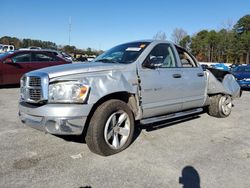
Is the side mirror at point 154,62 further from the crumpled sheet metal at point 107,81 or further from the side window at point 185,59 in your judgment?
the side window at point 185,59

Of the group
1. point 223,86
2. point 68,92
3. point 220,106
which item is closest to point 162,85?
point 68,92

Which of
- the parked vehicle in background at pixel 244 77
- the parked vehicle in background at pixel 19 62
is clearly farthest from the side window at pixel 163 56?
the parked vehicle in background at pixel 244 77

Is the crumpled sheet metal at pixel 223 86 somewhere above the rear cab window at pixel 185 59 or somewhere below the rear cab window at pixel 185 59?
below

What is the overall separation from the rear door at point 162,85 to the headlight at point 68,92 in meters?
1.20

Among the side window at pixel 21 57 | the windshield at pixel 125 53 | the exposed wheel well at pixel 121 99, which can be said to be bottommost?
the exposed wheel well at pixel 121 99

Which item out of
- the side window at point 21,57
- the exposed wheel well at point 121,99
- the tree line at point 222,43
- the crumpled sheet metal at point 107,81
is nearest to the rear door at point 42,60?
the side window at point 21,57

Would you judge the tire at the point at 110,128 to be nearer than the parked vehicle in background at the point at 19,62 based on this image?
Yes

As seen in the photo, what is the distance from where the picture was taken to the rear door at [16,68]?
11.4 m

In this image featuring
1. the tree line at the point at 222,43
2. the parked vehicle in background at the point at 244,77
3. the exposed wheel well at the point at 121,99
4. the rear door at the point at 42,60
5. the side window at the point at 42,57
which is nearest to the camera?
the exposed wheel well at the point at 121,99

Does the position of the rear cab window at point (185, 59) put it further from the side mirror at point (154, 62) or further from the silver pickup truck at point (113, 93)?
the side mirror at point (154, 62)

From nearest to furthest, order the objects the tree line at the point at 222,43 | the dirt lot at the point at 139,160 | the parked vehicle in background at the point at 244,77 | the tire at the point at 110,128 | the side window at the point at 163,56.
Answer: the dirt lot at the point at 139,160
the tire at the point at 110,128
the side window at the point at 163,56
the parked vehicle in background at the point at 244,77
the tree line at the point at 222,43

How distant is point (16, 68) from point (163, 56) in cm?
803

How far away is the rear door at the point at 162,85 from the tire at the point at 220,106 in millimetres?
1737

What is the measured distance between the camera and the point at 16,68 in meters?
11.6
